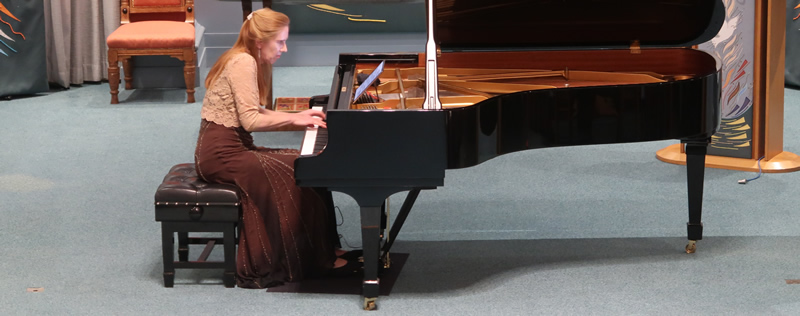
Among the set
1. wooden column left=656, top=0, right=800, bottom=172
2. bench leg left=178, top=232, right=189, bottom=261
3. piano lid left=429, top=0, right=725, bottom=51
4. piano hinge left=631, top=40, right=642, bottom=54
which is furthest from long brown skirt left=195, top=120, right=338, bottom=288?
wooden column left=656, top=0, right=800, bottom=172

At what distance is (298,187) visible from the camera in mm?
3461

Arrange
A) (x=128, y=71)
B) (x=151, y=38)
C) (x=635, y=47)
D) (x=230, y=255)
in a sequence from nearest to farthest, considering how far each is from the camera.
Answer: (x=230, y=255)
(x=635, y=47)
(x=151, y=38)
(x=128, y=71)

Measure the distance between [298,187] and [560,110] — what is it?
96cm

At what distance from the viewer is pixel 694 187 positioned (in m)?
3.80

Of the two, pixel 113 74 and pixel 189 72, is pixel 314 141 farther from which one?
pixel 113 74

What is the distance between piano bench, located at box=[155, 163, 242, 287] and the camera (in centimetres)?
336

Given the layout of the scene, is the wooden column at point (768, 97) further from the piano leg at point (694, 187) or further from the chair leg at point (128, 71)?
the chair leg at point (128, 71)

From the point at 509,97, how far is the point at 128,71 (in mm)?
5009

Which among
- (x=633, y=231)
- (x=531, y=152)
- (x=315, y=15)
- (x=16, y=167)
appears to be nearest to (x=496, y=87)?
(x=633, y=231)

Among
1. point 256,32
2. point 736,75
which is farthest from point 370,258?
point 736,75

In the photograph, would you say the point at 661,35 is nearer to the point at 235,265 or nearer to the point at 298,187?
the point at 298,187

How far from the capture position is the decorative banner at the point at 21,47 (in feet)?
22.8

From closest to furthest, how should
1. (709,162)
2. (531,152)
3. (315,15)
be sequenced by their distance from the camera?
(709,162) < (531,152) < (315,15)

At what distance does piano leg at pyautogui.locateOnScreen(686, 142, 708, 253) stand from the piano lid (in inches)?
19.0
